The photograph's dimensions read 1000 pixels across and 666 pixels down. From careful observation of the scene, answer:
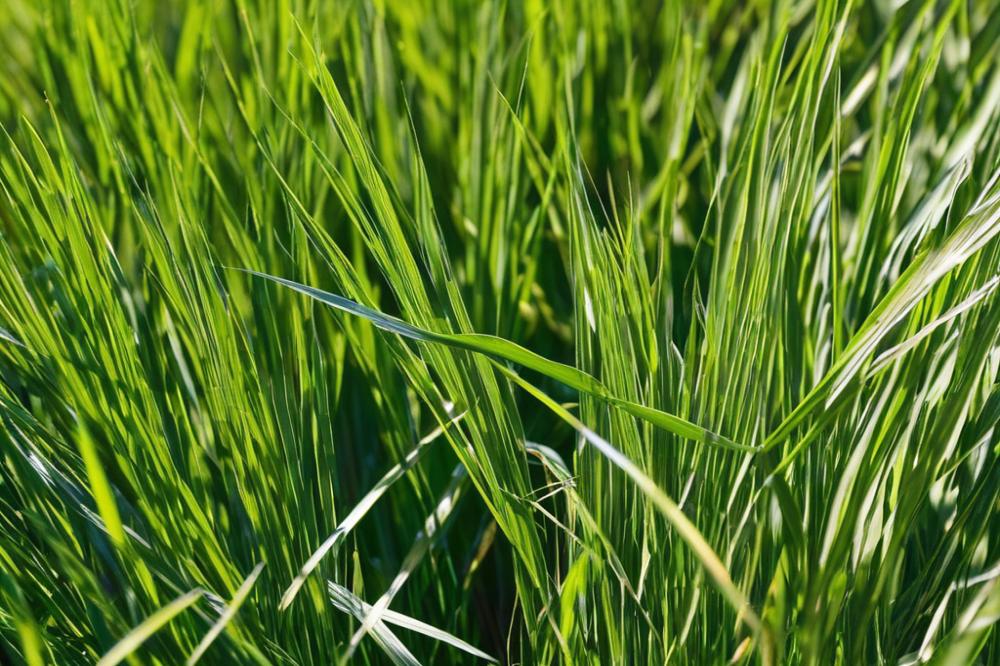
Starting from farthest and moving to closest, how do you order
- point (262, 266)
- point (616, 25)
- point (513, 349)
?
point (616, 25) → point (262, 266) → point (513, 349)

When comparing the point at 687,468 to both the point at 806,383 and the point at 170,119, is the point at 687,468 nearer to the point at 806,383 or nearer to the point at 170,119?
the point at 806,383

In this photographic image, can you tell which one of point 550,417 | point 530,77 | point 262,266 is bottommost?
point 550,417

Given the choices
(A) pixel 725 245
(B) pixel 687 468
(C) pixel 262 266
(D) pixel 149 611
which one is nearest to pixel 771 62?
(A) pixel 725 245

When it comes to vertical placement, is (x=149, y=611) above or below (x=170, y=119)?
below

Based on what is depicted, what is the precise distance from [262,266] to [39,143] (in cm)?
16

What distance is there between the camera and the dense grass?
43cm

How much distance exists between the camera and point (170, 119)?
726 millimetres

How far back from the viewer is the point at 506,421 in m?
0.48

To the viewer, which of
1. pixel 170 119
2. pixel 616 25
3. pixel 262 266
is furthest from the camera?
pixel 616 25

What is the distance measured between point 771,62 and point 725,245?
13 centimetres

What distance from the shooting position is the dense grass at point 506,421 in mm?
430

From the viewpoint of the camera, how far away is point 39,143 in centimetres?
49

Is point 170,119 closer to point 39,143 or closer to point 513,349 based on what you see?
point 39,143

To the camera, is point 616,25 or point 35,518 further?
point 616,25
